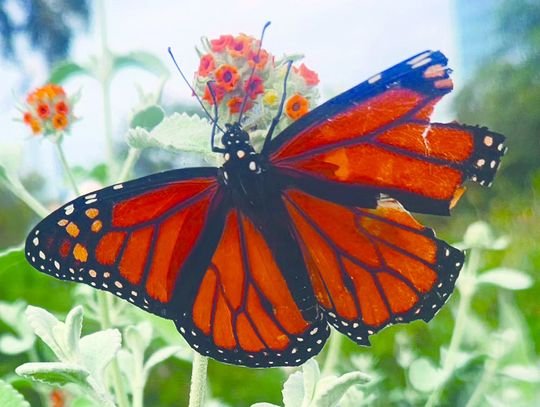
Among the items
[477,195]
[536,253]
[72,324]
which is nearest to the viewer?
[72,324]

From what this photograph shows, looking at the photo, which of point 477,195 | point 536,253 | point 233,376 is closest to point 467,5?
point 477,195

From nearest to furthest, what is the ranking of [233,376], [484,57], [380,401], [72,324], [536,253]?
[72,324] → [380,401] → [233,376] → [536,253] → [484,57]

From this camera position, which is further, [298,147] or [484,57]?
[484,57]

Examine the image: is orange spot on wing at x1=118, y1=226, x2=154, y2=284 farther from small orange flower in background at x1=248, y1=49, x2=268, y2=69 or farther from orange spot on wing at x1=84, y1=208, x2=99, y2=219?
small orange flower in background at x1=248, y1=49, x2=268, y2=69

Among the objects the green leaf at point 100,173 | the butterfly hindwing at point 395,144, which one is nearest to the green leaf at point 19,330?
the green leaf at point 100,173

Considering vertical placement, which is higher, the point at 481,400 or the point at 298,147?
the point at 298,147

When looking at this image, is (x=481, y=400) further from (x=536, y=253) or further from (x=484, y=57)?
(x=484, y=57)

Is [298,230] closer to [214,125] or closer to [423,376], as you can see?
[214,125]
